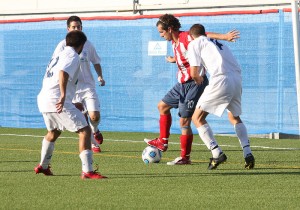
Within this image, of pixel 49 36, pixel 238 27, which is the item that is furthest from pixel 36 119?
pixel 238 27

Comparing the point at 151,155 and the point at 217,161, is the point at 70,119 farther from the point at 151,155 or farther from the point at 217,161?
the point at 151,155

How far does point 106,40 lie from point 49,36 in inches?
59.5

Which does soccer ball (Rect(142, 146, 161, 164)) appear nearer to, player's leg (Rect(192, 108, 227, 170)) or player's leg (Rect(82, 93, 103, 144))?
player's leg (Rect(192, 108, 227, 170))

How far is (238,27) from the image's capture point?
851 inches

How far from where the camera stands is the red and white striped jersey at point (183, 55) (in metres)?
14.2

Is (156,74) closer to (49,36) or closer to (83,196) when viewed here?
(49,36)

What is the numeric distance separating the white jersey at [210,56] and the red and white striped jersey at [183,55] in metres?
0.91

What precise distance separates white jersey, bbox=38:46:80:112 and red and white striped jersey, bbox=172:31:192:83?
8.11ft

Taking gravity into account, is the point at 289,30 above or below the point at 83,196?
above

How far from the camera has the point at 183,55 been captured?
1424 cm

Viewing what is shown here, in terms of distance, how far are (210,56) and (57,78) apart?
2141 millimetres

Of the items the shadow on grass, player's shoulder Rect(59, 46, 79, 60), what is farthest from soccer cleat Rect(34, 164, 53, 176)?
player's shoulder Rect(59, 46, 79, 60)

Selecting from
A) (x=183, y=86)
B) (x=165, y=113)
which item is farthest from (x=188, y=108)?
(x=165, y=113)

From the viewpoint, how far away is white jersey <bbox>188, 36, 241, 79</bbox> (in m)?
13.1
